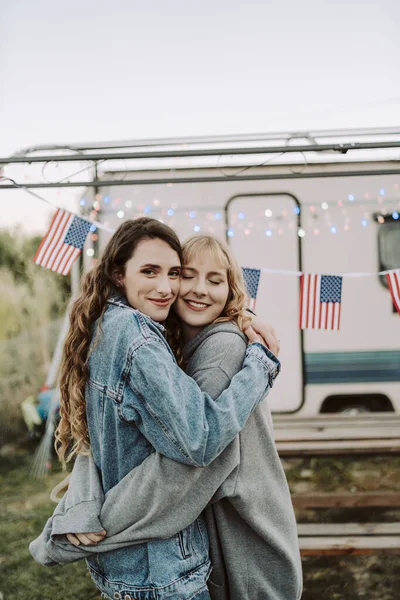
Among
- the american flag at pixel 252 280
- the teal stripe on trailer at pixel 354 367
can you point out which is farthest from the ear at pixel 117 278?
the teal stripe on trailer at pixel 354 367

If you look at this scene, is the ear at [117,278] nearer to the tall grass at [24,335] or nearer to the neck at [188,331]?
the neck at [188,331]

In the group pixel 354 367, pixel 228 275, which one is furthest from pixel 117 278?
pixel 354 367

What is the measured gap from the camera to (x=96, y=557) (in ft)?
6.04

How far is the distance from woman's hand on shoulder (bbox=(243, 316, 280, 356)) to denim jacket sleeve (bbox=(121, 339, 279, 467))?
0.88 feet

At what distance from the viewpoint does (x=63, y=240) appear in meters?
3.48

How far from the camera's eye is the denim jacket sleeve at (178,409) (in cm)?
155

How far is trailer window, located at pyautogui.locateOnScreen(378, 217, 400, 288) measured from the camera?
16.6ft

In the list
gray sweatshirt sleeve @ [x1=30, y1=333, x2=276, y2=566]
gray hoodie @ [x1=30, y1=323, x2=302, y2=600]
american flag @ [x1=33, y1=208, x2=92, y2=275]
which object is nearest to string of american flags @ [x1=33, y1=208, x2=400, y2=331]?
american flag @ [x1=33, y1=208, x2=92, y2=275]

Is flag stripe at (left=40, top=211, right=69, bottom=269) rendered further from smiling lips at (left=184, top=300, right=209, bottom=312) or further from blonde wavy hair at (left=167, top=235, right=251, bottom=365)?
smiling lips at (left=184, top=300, right=209, bottom=312)

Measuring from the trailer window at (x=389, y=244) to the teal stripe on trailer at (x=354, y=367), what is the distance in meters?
0.83

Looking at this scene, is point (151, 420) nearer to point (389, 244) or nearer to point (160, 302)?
point (160, 302)

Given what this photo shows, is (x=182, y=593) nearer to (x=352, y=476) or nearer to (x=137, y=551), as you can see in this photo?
(x=137, y=551)

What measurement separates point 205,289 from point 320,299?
6.70 ft

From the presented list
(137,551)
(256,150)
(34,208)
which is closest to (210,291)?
(137,551)
